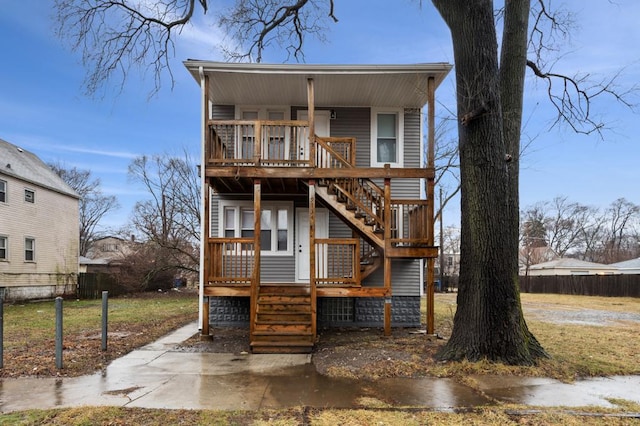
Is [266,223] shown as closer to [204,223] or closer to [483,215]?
[204,223]

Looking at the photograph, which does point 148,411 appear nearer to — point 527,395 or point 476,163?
point 527,395

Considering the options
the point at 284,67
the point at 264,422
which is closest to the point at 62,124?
the point at 284,67

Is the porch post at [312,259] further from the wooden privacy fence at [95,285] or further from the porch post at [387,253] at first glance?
the wooden privacy fence at [95,285]

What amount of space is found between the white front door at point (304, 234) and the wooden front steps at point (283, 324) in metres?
1.76

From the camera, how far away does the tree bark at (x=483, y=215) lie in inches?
264

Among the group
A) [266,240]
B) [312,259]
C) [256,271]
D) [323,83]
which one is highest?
[323,83]

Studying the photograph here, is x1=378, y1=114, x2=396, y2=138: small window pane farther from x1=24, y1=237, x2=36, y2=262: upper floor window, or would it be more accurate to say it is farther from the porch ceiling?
x1=24, y1=237, x2=36, y2=262: upper floor window

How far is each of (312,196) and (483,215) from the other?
12.2 feet

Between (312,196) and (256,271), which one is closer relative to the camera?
(256,271)

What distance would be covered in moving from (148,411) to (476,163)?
6.03 meters

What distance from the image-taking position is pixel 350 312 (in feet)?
36.8

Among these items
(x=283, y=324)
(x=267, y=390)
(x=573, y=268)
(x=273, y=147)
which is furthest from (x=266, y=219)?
(x=573, y=268)

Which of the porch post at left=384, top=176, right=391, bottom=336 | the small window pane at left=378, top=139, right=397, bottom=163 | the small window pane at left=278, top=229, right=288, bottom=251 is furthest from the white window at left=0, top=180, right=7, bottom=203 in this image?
the porch post at left=384, top=176, right=391, bottom=336

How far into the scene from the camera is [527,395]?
5250 mm
